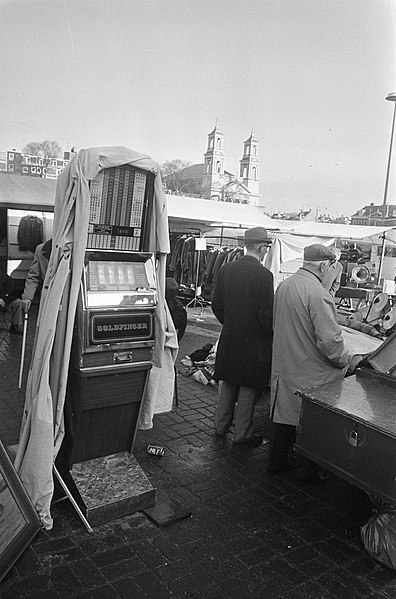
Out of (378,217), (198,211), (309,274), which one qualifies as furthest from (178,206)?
(378,217)

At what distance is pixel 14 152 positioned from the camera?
8477 millimetres

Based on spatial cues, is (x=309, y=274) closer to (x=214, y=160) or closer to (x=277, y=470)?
(x=277, y=470)

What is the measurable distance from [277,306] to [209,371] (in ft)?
8.11

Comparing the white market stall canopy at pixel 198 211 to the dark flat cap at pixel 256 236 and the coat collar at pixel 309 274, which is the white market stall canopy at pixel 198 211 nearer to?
the dark flat cap at pixel 256 236

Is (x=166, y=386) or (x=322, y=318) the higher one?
(x=322, y=318)

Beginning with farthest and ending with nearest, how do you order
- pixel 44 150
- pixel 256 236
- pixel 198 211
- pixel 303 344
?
pixel 198 211 < pixel 44 150 < pixel 256 236 < pixel 303 344

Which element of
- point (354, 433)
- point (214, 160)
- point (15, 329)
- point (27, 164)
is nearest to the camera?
point (354, 433)

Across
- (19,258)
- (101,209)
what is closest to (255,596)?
(101,209)

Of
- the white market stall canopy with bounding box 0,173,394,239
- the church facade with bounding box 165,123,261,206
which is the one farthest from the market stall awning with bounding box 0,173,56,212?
the church facade with bounding box 165,123,261,206

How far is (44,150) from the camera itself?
9602 mm

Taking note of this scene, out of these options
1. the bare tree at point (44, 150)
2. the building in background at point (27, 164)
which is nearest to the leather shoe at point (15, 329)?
the building in background at point (27, 164)

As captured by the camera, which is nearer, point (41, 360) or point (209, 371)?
point (41, 360)

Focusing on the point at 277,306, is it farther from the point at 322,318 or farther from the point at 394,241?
the point at 394,241

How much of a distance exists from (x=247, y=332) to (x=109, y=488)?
1575 millimetres
